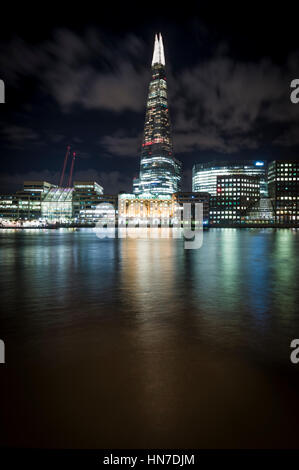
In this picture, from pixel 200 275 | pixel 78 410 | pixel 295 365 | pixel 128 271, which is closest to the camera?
pixel 78 410

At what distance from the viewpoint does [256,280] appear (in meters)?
18.3

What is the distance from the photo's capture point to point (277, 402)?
5305 mm

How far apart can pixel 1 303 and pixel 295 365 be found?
1159 cm

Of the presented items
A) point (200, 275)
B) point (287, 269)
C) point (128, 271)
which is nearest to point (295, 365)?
point (200, 275)

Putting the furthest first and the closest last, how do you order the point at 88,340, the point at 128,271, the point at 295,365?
the point at 128,271 < the point at 88,340 < the point at 295,365

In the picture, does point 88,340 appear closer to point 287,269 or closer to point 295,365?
point 295,365

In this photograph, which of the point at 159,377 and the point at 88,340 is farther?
the point at 88,340

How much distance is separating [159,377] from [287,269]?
65.3 feet

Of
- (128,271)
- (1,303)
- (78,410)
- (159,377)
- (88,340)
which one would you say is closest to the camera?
(78,410)

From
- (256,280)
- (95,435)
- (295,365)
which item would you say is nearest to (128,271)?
(256,280)
